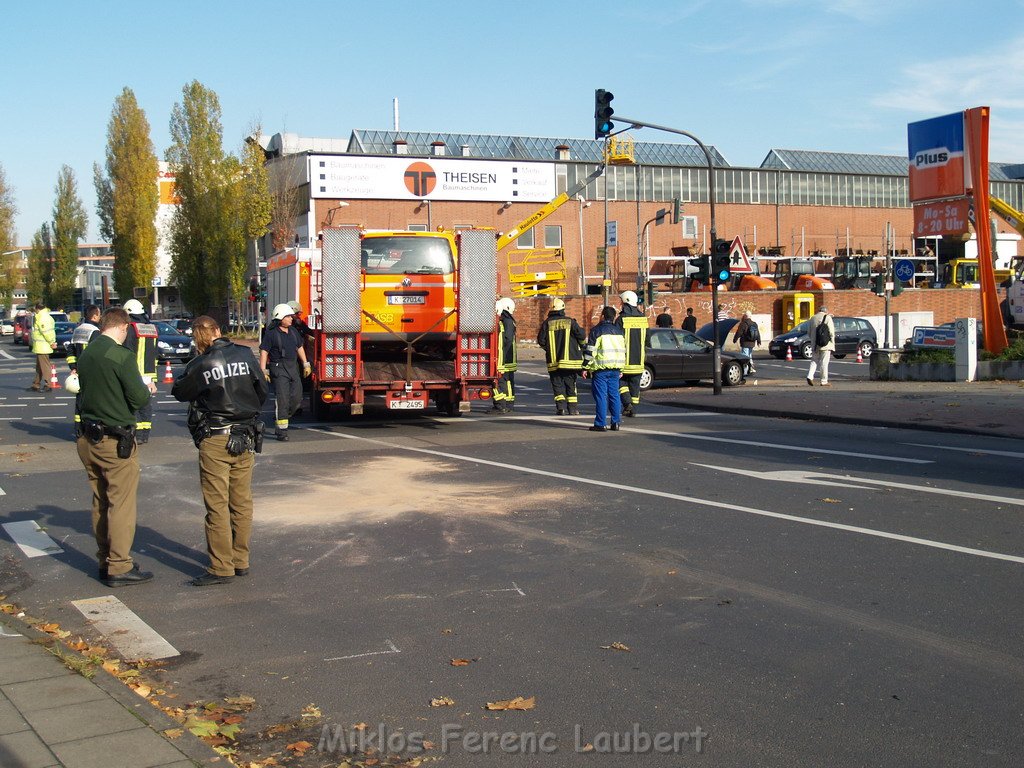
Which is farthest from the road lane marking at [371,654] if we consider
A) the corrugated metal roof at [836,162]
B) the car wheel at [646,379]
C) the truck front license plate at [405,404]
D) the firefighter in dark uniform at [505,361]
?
the corrugated metal roof at [836,162]

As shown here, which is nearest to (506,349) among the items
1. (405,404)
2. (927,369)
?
(405,404)

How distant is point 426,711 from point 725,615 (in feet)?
7.03

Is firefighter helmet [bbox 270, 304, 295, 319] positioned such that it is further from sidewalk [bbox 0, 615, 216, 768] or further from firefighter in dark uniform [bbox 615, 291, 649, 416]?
sidewalk [bbox 0, 615, 216, 768]

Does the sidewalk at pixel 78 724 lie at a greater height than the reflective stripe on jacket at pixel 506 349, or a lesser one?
lesser

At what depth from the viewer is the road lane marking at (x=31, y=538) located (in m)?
8.66

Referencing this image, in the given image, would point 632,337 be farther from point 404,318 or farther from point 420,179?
point 420,179

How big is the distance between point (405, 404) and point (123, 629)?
33.9ft

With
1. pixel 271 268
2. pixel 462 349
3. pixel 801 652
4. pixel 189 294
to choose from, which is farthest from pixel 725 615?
pixel 189 294

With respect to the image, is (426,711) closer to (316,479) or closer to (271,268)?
(316,479)

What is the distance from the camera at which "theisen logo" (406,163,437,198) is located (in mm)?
60281

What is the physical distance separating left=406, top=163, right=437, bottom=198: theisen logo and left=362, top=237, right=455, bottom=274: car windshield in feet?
143

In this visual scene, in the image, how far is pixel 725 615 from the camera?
20.8 ft

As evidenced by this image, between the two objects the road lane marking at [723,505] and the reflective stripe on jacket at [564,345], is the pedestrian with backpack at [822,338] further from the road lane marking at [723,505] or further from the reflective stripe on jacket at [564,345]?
the road lane marking at [723,505]
